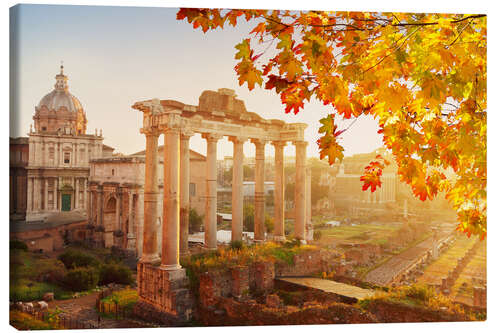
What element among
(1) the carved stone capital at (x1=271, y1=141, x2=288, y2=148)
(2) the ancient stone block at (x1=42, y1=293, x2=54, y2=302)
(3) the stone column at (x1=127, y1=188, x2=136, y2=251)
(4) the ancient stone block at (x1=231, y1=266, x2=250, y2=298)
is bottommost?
(4) the ancient stone block at (x1=231, y1=266, x2=250, y2=298)

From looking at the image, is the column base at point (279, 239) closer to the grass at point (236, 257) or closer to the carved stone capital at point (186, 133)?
the grass at point (236, 257)

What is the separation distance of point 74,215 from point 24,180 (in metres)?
1.97

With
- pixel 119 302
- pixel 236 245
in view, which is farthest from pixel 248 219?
pixel 119 302

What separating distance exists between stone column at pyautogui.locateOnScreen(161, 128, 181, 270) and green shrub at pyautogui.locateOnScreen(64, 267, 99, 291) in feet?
4.74

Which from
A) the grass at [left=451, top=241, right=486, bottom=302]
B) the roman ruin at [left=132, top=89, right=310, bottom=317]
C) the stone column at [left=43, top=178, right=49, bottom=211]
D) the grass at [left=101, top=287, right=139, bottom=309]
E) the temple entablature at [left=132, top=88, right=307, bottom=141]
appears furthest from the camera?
the temple entablature at [left=132, top=88, right=307, bottom=141]

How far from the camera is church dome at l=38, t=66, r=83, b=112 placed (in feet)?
23.4

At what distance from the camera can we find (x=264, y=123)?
11844 millimetres

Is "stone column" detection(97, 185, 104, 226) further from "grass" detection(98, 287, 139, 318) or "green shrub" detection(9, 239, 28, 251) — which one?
"green shrub" detection(9, 239, 28, 251)

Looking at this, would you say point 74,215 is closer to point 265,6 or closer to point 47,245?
point 47,245

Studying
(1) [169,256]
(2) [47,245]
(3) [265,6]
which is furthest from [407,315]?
(2) [47,245]

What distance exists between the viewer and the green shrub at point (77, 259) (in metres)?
8.49

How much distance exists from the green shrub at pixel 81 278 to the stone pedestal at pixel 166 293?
36.2 inches

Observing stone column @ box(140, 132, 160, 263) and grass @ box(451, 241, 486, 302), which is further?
stone column @ box(140, 132, 160, 263)

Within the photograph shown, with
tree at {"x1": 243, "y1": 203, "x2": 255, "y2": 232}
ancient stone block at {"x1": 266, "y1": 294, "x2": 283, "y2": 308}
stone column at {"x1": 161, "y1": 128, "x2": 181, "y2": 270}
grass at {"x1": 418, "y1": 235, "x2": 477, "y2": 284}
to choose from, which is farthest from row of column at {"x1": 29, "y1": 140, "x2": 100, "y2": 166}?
Result: tree at {"x1": 243, "y1": 203, "x2": 255, "y2": 232}
